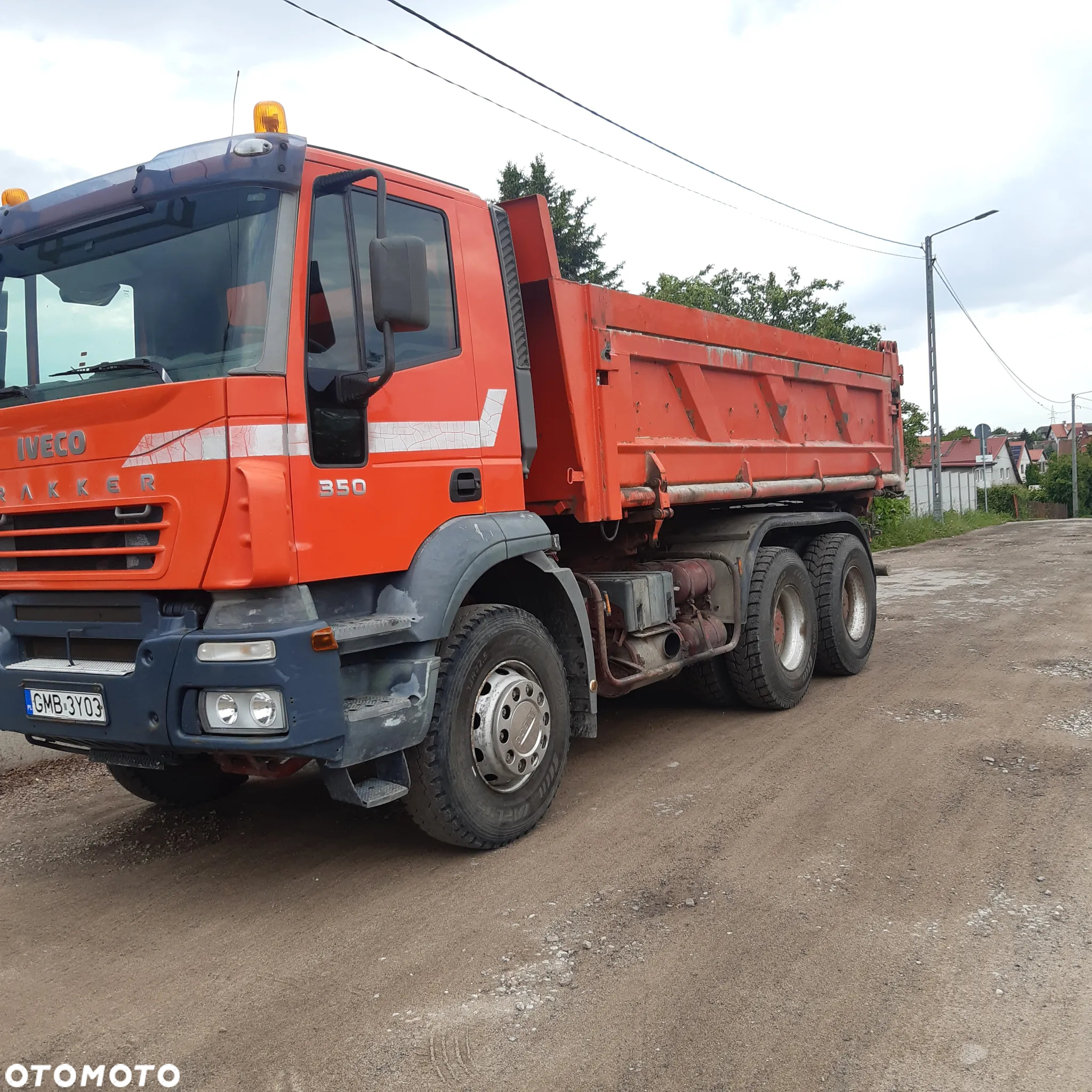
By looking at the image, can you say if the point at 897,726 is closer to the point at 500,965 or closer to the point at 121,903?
the point at 500,965

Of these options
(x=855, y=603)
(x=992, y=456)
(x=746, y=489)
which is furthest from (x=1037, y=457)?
(x=746, y=489)

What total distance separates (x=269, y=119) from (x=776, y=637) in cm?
482

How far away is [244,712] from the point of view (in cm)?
355

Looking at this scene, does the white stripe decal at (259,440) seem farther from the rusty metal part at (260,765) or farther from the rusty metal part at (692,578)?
the rusty metal part at (692,578)

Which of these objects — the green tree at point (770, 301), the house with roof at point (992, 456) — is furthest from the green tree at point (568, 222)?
the house with roof at point (992, 456)

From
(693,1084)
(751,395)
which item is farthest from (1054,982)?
(751,395)

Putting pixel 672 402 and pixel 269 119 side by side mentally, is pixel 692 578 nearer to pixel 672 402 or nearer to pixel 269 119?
pixel 672 402

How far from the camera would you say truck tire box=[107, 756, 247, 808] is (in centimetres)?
511

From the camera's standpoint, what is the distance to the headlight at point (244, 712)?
11.6 ft

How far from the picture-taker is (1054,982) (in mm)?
3143

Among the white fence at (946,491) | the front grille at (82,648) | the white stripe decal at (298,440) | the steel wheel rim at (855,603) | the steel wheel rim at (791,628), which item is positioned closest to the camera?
the white stripe decal at (298,440)

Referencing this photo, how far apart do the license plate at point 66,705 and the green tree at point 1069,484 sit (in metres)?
51.4

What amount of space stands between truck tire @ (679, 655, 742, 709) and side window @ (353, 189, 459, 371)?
11.0 ft

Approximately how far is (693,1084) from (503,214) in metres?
3.88
